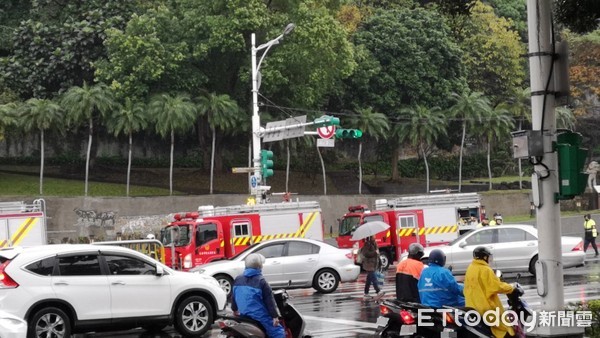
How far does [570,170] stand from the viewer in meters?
11.9

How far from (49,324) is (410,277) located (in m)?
5.77

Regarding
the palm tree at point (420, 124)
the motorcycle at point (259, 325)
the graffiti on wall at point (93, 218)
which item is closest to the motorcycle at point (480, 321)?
the motorcycle at point (259, 325)

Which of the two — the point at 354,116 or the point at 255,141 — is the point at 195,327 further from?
the point at 354,116

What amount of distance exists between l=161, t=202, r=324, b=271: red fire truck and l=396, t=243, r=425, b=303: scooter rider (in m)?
12.2

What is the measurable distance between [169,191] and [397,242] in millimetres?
25929

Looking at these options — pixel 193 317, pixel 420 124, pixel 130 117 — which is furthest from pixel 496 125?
pixel 193 317

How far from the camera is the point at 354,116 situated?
5619 cm

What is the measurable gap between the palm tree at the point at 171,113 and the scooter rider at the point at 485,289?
3857cm

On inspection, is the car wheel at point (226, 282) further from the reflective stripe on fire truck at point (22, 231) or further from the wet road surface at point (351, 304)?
the reflective stripe on fire truck at point (22, 231)

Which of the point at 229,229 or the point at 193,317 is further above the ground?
the point at 229,229

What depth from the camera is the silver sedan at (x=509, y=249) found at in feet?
80.2

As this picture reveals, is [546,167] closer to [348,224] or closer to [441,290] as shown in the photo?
[441,290]

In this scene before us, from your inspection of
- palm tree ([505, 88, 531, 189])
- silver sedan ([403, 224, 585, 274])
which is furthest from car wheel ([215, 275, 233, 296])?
palm tree ([505, 88, 531, 189])

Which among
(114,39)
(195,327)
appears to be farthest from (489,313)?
(114,39)
